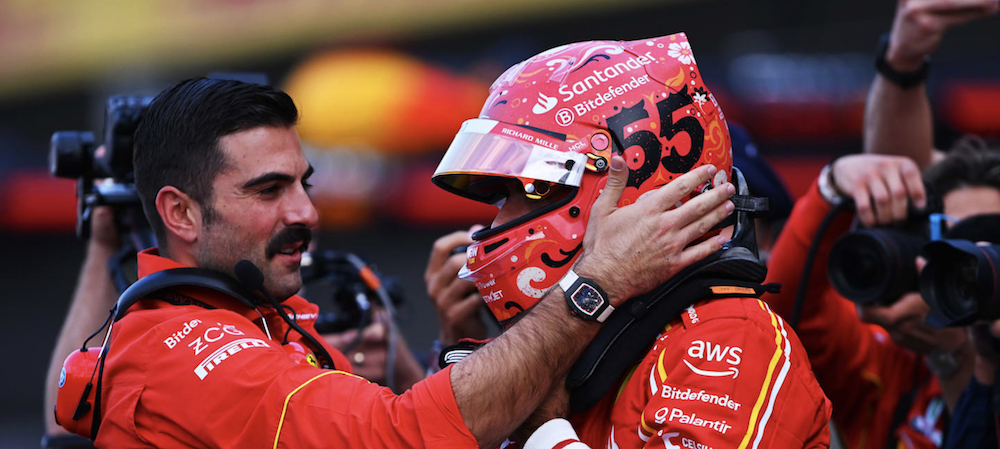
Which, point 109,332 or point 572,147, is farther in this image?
point 109,332

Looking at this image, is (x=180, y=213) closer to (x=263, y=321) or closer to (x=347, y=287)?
(x=263, y=321)

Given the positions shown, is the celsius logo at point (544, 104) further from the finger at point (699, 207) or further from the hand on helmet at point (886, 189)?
the hand on helmet at point (886, 189)

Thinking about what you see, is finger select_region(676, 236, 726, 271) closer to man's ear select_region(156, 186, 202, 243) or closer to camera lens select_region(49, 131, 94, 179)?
man's ear select_region(156, 186, 202, 243)

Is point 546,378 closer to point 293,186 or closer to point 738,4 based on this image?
point 293,186

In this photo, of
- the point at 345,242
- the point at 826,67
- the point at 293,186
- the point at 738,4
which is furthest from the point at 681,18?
the point at 293,186

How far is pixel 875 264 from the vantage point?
2.67 meters

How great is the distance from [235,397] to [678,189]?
1092mm

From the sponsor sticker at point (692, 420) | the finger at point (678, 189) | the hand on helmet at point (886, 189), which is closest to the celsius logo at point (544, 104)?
the finger at point (678, 189)

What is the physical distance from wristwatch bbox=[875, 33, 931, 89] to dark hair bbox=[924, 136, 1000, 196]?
0.32 metres

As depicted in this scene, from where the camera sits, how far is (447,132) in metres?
9.52

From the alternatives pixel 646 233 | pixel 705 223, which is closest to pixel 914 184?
pixel 705 223

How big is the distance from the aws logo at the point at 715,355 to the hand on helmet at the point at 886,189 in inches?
46.1

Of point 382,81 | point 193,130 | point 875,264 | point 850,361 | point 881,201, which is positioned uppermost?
point 193,130

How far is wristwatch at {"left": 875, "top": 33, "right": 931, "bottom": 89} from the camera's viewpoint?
3.07 metres
